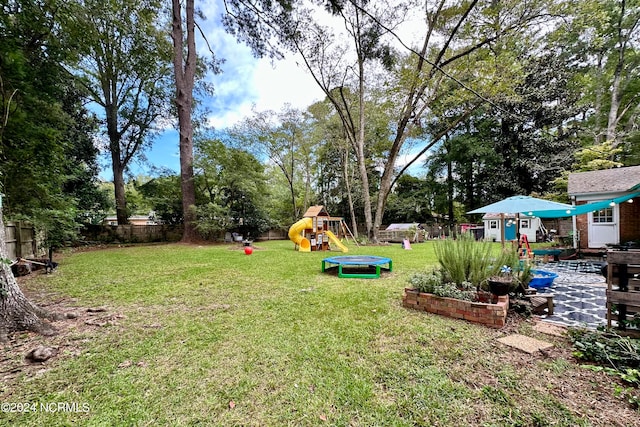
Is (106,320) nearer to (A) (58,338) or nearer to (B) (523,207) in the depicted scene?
(A) (58,338)

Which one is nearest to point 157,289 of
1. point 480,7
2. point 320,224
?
point 320,224

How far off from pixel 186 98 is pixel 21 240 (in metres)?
9.21

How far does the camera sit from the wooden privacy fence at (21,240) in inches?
254

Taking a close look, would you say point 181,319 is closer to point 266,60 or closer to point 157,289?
point 157,289

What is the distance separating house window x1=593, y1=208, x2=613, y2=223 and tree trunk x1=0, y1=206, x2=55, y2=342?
1497 centimetres

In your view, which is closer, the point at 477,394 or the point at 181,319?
the point at 477,394

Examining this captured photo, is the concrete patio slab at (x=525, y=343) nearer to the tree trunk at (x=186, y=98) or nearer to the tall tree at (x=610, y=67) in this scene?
the tree trunk at (x=186, y=98)

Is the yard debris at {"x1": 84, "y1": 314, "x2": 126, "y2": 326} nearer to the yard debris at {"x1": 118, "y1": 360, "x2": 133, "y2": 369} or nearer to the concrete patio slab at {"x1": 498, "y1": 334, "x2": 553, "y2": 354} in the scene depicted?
the yard debris at {"x1": 118, "y1": 360, "x2": 133, "y2": 369}

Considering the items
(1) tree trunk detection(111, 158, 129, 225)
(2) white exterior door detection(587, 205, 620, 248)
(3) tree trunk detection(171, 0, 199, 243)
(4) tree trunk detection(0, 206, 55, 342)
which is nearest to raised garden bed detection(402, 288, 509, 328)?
(4) tree trunk detection(0, 206, 55, 342)

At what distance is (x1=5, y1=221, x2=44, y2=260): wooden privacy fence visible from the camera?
6.44 metres

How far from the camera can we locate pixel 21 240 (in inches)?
275

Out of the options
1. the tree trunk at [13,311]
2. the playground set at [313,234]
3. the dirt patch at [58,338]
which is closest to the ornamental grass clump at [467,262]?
the dirt patch at [58,338]

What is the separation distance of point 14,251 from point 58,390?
755 centimetres

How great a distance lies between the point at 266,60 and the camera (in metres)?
9.35
